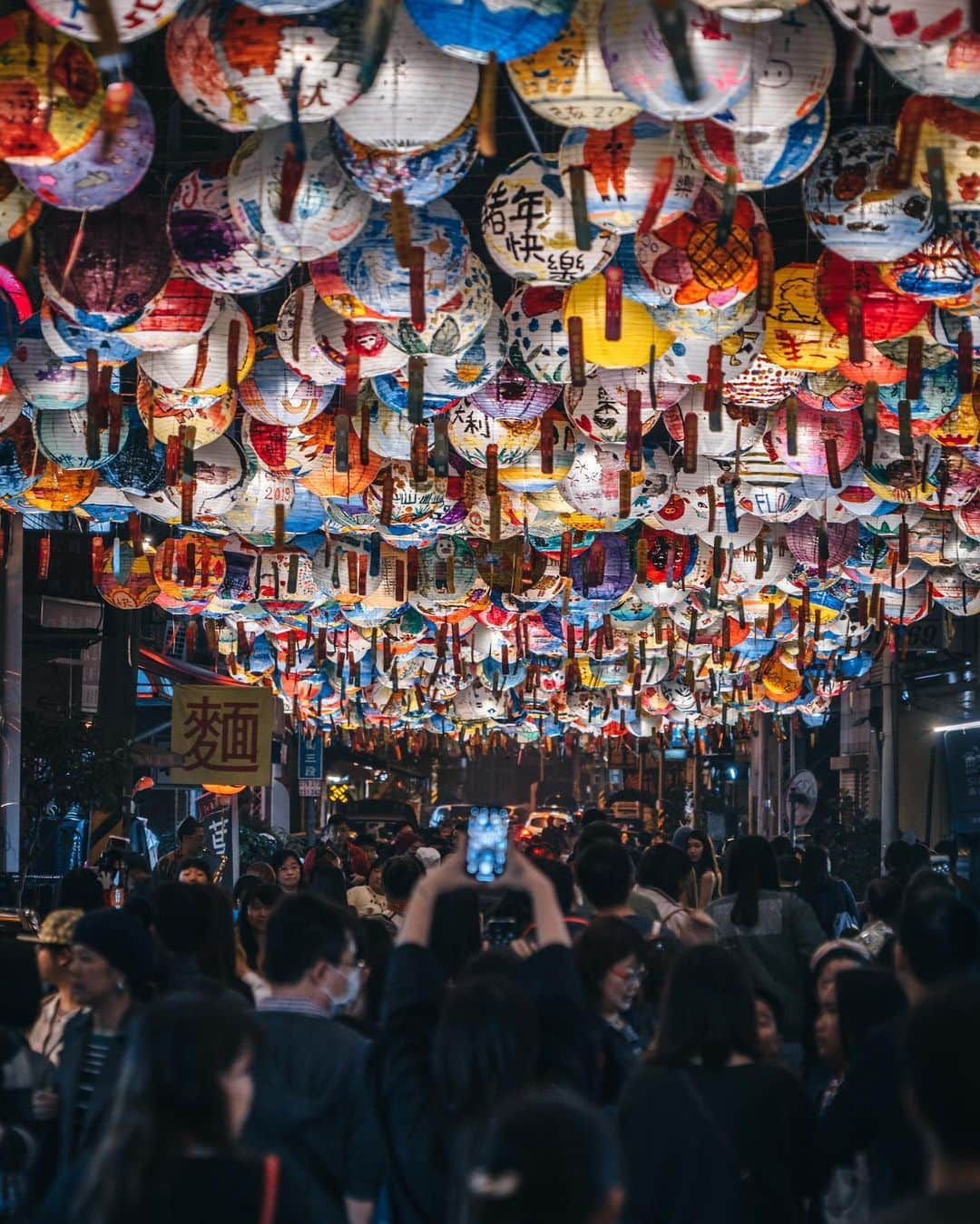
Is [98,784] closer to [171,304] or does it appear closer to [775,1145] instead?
[171,304]

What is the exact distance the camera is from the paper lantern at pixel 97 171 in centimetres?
577

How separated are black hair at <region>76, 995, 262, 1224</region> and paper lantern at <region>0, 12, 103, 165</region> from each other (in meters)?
3.81

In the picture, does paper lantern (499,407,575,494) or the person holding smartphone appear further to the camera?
paper lantern (499,407,575,494)

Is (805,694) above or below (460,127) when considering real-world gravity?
below

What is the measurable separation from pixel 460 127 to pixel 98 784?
10.9m

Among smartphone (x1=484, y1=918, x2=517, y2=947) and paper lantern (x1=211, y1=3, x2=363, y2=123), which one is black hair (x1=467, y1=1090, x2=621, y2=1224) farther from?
paper lantern (x1=211, y1=3, x2=363, y2=123)

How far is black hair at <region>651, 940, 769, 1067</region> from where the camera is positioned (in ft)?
11.2

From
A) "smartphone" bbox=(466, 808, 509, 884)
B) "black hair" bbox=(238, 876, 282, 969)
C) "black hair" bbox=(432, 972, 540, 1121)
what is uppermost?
"smartphone" bbox=(466, 808, 509, 884)

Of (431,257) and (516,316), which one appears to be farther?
(516,316)

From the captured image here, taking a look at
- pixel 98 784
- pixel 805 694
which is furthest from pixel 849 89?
pixel 805 694

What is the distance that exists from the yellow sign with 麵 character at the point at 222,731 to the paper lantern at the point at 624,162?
7.42 metres

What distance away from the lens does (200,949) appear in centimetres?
526

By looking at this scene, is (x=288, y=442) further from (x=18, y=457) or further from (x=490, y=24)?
(x=490, y=24)

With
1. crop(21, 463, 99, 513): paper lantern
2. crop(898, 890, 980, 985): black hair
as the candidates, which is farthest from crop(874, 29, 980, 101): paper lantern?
crop(21, 463, 99, 513): paper lantern
